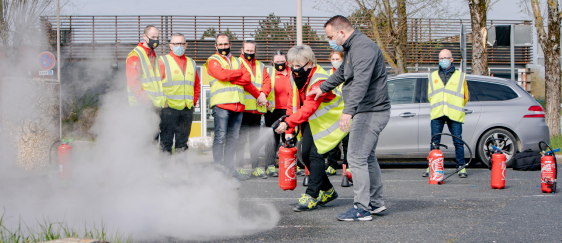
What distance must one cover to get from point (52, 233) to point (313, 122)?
2.56 meters

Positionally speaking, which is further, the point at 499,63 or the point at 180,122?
the point at 499,63

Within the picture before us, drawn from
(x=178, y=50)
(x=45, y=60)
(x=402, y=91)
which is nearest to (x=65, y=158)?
(x=45, y=60)

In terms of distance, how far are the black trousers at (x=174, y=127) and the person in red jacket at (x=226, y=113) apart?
0.46m

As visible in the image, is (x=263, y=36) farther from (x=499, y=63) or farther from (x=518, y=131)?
(x=518, y=131)

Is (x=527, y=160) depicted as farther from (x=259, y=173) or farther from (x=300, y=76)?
(x=300, y=76)

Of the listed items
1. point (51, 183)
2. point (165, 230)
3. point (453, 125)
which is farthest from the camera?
point (453, 125)

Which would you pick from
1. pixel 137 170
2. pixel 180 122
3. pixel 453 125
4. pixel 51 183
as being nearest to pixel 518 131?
pixel 453 125

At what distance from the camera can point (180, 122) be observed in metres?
6.40

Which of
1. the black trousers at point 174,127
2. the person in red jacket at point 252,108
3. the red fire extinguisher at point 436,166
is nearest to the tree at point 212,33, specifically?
the person in red jacket at point 252,108

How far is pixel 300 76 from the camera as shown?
189 inches

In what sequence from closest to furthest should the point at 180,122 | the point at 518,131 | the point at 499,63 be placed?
the point at 180,122
the point at 518,131
the point at 499,63

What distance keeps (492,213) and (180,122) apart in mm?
3996

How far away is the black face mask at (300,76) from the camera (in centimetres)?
477

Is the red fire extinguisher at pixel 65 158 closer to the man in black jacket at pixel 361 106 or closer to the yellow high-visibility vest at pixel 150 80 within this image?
the yellow high-visibility vest at pixel 150 80
